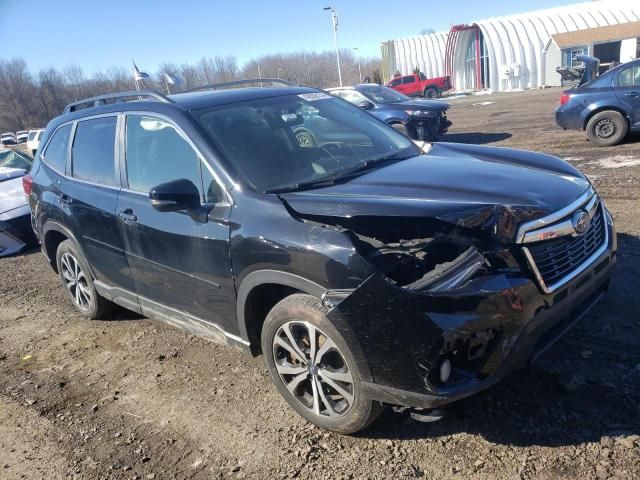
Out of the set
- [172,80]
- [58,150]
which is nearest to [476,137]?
[172,80]

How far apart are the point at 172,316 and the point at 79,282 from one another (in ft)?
5.67

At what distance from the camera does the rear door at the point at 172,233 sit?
3.18 metres

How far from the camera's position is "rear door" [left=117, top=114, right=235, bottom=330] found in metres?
3.18

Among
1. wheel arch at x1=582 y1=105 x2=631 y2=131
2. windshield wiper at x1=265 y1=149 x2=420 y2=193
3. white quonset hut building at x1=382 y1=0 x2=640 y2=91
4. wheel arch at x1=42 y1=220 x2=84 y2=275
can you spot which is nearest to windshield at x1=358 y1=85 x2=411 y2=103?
wheel arch at x1=582 y1=105 x2=631 y2=131

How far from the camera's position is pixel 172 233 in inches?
134

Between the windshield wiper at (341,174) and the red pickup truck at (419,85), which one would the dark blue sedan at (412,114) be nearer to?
the windshield wiper at (341,174)

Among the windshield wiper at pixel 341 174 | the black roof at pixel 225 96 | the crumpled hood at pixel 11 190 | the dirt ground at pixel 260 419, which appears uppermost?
the black roof at pixel 225 96

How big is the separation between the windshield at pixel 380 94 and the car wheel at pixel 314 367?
37.1 feet

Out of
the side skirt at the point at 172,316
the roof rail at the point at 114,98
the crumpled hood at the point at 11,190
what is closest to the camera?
the side skirt at the point at 172,316

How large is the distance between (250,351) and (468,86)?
4637 centimetres

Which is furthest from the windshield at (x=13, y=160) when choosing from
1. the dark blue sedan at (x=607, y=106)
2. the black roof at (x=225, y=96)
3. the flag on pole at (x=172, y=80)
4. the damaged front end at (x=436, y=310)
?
the dark blue sedan at (x=607, y=106)

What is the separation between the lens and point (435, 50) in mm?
47375

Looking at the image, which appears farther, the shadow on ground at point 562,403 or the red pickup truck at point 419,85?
the red pickup truck at point 419,85

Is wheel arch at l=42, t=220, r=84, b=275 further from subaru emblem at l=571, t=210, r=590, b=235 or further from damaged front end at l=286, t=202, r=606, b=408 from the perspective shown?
subaru emblem at l=571, t=210, r=590, b=235
